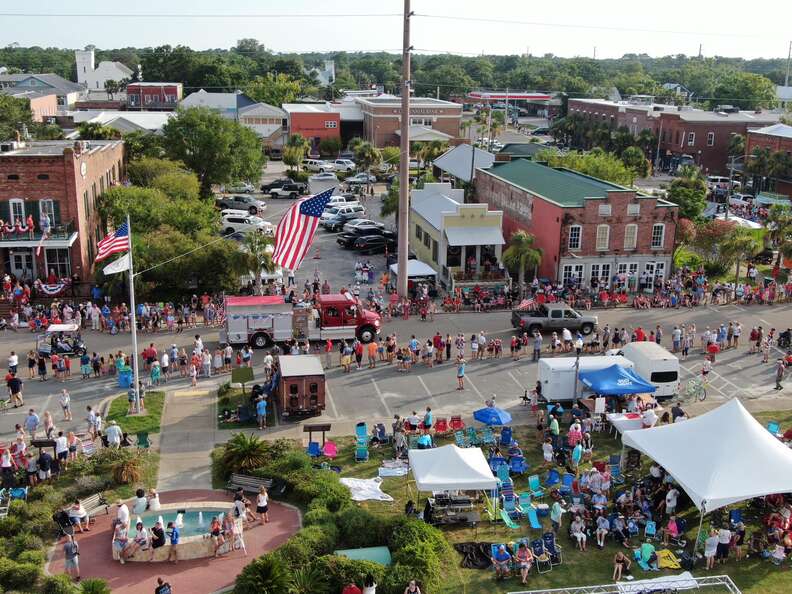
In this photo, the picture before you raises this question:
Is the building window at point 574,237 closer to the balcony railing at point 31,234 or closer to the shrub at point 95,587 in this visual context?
the balcony railing at point 31,234

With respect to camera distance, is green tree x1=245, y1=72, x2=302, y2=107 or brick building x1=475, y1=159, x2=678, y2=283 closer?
brick building x1=475, y1=159, x2=678, y2=283

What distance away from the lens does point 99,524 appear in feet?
70.1

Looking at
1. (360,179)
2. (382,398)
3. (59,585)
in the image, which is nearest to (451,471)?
(382,398)

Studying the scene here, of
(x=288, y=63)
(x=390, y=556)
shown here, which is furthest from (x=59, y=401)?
(x=288, y=63)

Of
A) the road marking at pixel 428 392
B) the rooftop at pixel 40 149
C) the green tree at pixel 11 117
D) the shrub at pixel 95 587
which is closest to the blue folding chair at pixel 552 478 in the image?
the road marking at pixel 428 392

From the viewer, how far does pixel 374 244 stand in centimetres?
5259

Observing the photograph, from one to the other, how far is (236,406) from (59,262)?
1806 cm

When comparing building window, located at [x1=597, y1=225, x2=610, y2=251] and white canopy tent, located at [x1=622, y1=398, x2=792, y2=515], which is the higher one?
building window, located at [x1=597, y1=225, x2=610, y2=251]

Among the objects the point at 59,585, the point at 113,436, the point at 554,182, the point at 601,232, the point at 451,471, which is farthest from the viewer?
the point at 554,182

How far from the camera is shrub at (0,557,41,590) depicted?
58.7 ft

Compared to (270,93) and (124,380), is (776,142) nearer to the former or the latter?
(124,380)

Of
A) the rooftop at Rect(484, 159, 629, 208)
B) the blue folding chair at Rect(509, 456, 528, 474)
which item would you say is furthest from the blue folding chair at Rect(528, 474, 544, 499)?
the rooftop at Rect(484, 159, 629, 208)

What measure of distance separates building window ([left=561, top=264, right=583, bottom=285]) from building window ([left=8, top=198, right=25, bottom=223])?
28621 millimetres

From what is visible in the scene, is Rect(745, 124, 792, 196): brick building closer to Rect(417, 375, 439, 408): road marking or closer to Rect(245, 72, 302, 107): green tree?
Rect(417, 375, 439, 408): road marking
